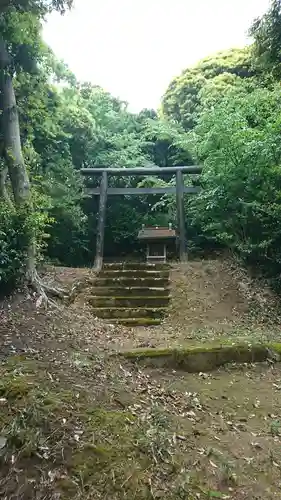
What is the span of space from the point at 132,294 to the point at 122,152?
254 inches

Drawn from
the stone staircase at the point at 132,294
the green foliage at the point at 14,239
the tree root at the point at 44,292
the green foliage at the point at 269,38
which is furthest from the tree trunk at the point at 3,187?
the green foliage at the point at 269,38

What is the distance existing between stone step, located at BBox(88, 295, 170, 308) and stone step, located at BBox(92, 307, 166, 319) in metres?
0.28

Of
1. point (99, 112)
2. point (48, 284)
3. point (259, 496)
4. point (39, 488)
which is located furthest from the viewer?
point (99, 112)

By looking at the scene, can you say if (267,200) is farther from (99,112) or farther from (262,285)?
(99,112)

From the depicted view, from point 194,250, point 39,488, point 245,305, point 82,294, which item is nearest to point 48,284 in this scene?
point 82,294

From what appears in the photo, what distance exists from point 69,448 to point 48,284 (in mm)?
4670

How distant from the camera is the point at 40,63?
24.8 ft

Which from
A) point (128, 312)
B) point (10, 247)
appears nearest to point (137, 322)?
point (128, 312)

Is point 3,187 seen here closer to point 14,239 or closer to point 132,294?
point 14,239

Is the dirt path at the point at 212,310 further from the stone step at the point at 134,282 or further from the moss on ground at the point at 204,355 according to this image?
the moss on ground at the point at 204,355

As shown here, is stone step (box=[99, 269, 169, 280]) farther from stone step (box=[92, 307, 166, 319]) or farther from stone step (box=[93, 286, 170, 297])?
stone step (box=[92, 307, 166, 319])

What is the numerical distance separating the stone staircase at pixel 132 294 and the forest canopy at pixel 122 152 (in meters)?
1.50

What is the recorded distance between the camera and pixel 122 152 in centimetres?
1287

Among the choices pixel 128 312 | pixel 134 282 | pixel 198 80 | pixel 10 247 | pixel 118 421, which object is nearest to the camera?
pixel 118 421
